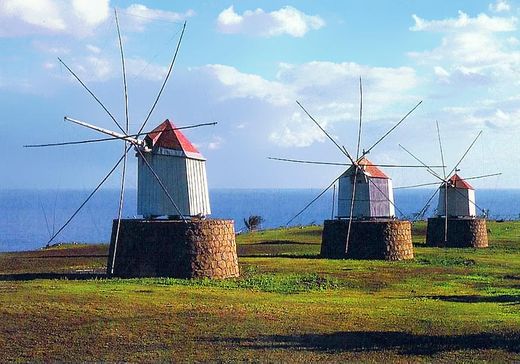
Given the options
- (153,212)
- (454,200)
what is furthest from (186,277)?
(454,200)

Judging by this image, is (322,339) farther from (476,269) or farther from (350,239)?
(350,239)

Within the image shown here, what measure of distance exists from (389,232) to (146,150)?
66.3 feet

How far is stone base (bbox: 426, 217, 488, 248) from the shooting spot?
6153 centimetres

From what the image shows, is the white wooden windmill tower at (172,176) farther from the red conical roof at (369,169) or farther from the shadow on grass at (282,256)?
the red conical roof at (369,169)

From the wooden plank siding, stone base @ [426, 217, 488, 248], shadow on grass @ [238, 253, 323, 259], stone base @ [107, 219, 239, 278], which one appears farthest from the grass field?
stone base @ [426, 217, 488, 248]

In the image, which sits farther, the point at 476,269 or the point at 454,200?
the point at 454,200

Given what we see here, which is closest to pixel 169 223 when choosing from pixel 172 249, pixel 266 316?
pixel 172 249

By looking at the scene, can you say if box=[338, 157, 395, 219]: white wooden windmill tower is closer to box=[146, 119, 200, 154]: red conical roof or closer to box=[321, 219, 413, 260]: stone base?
box=[321, 219, 413, 260]: stone base

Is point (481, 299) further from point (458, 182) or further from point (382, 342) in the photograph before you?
point (458, 182)

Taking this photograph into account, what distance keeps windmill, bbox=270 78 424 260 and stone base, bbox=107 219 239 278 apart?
533 inches

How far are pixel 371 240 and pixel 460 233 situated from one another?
53.0ft

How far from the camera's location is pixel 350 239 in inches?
1967

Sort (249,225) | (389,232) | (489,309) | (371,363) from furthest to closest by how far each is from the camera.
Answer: (249,225), (389,232), (489,309), (371,363)

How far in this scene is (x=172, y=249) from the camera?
33750 mm
